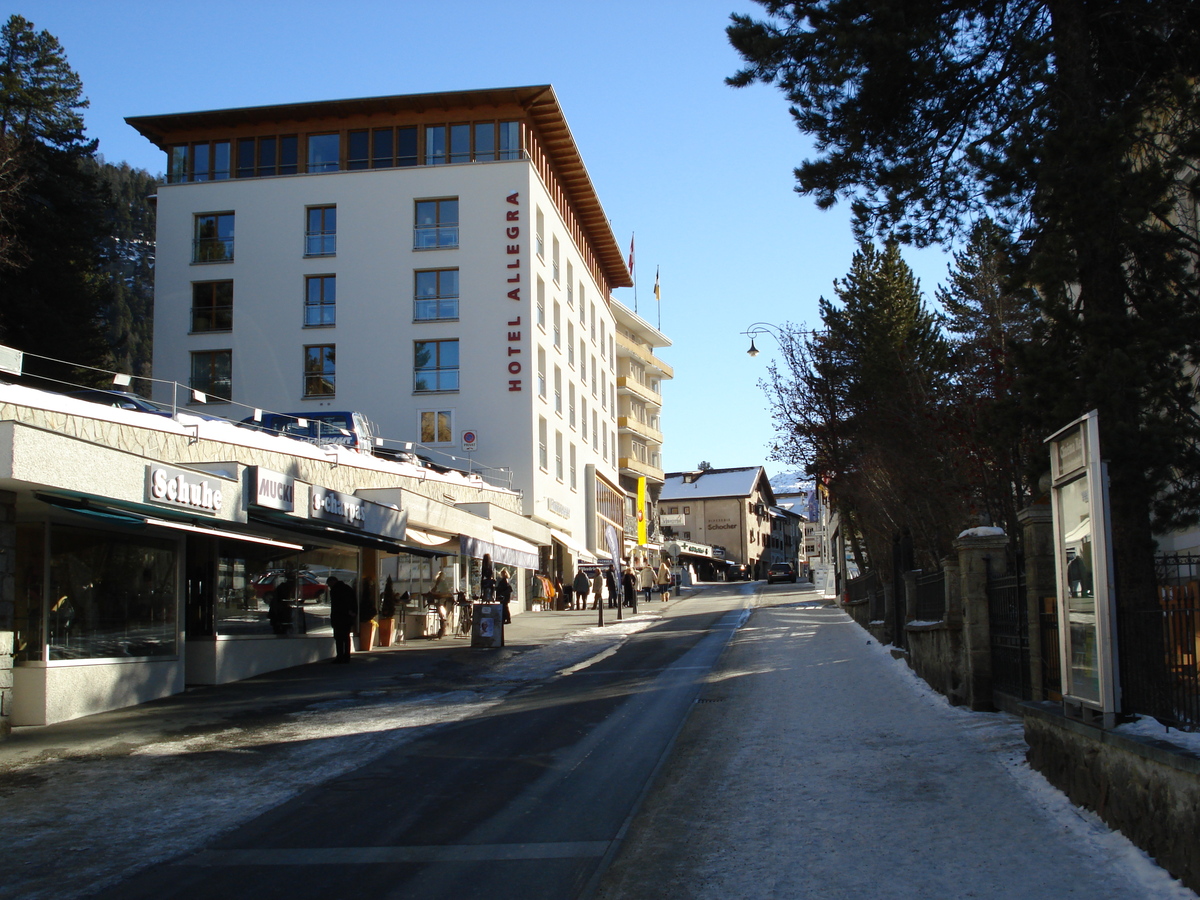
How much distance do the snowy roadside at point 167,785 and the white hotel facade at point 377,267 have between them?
30.9 meters

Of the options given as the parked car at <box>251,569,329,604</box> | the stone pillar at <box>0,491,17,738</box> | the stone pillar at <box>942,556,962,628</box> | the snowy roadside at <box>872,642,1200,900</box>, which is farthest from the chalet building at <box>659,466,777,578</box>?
the snowy roadside at <box>872,642,1200,900</box>

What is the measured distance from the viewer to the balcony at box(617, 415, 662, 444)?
248 feet

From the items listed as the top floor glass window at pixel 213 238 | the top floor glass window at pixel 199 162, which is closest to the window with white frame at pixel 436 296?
the top floor glass window at pixel 213 238

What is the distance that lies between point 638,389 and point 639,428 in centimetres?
286

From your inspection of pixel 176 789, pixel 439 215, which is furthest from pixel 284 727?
pixel 439 215

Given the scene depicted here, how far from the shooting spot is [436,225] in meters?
46.5

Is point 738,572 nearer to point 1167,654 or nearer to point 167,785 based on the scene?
point 167,785

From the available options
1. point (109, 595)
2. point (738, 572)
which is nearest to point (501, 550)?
point (109, 595)

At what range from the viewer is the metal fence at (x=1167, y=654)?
251 inches

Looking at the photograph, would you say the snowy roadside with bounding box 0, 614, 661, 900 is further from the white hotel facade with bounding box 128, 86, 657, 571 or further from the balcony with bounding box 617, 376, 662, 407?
the balcony with bounding box 617, 376, 662, 407

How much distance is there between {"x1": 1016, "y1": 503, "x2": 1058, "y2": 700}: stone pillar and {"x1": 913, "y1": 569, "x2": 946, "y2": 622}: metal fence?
3346mm

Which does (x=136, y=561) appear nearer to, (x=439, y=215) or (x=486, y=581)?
(x=486, y=581)

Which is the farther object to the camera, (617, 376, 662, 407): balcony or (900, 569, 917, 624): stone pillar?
(617, 376, 662, 407): balcony

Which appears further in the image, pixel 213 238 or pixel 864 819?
pixel 213 238
